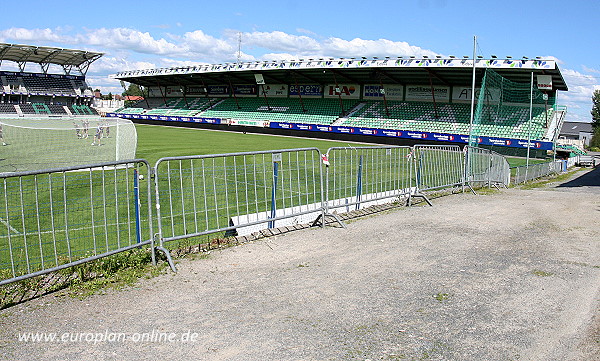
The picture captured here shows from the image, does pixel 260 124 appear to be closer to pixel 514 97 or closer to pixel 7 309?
pixel 514 97

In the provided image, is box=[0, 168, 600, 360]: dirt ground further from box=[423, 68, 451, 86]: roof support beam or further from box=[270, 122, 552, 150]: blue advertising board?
box=[423, 68, 451, 86]: roof support beam

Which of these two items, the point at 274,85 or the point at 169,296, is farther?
the point at 274,85

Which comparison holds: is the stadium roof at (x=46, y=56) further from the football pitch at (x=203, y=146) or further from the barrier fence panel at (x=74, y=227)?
the barrier fence panel at (x=74, y=227)

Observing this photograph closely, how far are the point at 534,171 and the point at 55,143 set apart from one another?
25.0 meters

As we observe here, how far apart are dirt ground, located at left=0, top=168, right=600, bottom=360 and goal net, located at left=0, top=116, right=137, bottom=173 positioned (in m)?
11.1

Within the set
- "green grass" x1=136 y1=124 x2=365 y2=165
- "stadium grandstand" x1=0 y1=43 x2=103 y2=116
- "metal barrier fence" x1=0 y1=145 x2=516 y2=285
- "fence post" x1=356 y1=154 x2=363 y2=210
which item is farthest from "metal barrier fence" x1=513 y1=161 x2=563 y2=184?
"stadium grandstand" x1=0 y1=43 x2=103 y2=116

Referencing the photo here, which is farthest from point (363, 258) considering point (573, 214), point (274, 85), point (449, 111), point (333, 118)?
point (274, 85)

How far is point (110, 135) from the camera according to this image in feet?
60.6

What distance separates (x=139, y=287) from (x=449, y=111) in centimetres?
4431

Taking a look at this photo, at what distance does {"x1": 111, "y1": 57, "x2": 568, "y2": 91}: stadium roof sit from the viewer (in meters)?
38.1

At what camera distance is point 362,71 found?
49031mm

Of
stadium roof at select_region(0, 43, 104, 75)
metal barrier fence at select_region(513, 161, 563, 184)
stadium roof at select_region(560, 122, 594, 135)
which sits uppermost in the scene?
stadium roof at select_region(0, 43, 104, 75)

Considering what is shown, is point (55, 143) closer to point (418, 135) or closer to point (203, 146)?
point (203, 146)

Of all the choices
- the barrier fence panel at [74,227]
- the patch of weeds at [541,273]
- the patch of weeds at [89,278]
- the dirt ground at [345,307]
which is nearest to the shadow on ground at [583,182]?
the dirt ground at [345,307]
